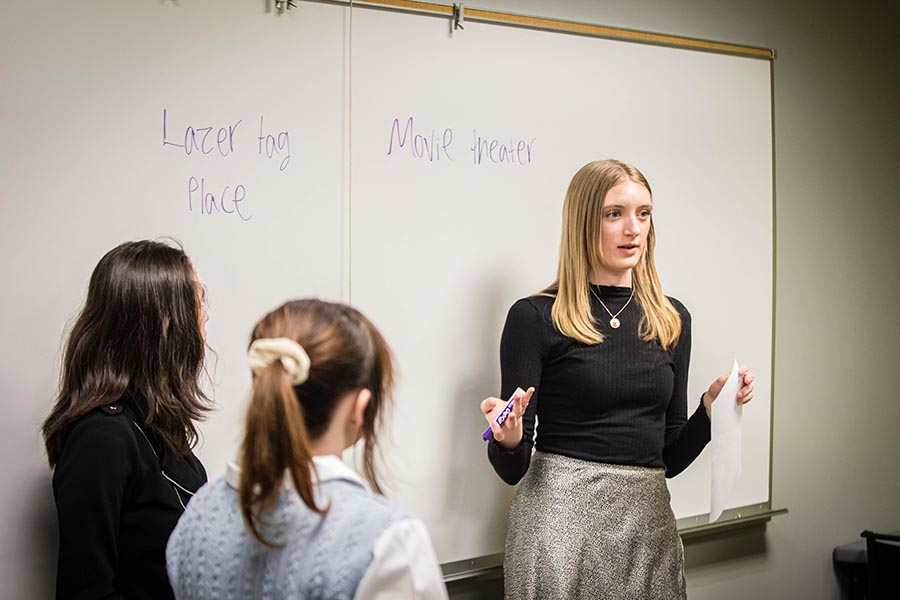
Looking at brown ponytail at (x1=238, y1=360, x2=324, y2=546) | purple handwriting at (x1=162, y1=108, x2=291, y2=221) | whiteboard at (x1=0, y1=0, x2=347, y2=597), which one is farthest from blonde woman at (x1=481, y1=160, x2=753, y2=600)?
brown ponytail at (x1=238, y1=360, x2=324, y2=546)

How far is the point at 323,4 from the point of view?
6.54ft

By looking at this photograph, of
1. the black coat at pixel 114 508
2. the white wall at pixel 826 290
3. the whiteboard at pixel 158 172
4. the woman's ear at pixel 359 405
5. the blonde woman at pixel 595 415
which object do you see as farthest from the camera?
the white wall at pixel 826 290

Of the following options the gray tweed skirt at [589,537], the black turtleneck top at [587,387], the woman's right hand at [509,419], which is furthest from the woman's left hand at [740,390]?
the woman's right hand at [509,419]

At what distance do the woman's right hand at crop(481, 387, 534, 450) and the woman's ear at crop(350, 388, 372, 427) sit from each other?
2.22 feet

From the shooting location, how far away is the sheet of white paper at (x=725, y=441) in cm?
202

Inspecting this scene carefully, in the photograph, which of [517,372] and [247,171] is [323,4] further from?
[517,372]

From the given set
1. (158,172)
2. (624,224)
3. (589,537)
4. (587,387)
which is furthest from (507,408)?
(158,172)

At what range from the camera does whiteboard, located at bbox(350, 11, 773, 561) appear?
209 centimetres

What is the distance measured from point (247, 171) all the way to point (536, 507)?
0.94m

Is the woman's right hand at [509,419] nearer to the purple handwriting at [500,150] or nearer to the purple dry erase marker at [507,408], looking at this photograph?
the purple dry erase marker at [507,408]

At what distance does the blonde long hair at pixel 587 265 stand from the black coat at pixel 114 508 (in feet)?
2.92

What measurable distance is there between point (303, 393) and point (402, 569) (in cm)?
24

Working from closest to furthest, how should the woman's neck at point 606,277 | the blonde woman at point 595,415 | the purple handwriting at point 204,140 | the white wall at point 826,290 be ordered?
the purple handwriting at point 204,140 → the blonde woman at point 595,415 → the woman's neck at point 606,277 → the white wall at point 826,290

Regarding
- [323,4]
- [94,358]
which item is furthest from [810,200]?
[94,358]
